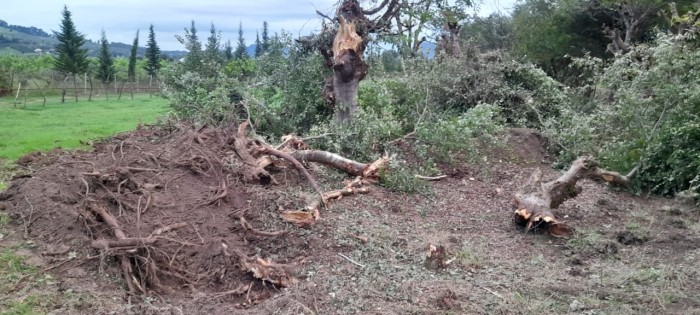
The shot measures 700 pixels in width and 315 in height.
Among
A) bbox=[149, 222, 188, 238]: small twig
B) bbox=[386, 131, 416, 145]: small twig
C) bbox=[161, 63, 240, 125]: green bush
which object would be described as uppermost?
bbox=[161, 63, 240, 125]: green bush

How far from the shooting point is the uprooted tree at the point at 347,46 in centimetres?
910

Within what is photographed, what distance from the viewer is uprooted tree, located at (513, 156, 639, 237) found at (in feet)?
19.7

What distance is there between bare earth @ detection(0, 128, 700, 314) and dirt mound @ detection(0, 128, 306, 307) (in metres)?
0.02

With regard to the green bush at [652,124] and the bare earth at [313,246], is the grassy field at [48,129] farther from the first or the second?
the green bush at [652,124]

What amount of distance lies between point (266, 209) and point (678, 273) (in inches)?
146

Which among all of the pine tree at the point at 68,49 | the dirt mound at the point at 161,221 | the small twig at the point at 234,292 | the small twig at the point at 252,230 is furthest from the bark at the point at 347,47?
the pine tree at the point at 68,49

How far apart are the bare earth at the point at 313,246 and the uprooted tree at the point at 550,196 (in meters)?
0.16

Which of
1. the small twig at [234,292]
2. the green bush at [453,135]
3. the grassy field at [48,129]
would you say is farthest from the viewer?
the grassy field at [48,129]

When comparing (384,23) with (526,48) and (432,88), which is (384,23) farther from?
(526,48)

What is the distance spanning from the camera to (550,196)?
21.5 feet

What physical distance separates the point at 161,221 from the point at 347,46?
4.63 m

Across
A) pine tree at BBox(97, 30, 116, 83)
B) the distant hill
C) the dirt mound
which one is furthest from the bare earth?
the distant hill

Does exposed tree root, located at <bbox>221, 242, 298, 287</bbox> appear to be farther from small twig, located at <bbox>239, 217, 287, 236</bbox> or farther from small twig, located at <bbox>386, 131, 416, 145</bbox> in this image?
small twig, located at <bbox>386, 131, 416, 145</bbox>

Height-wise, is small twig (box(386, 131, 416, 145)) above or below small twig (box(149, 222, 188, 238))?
above
